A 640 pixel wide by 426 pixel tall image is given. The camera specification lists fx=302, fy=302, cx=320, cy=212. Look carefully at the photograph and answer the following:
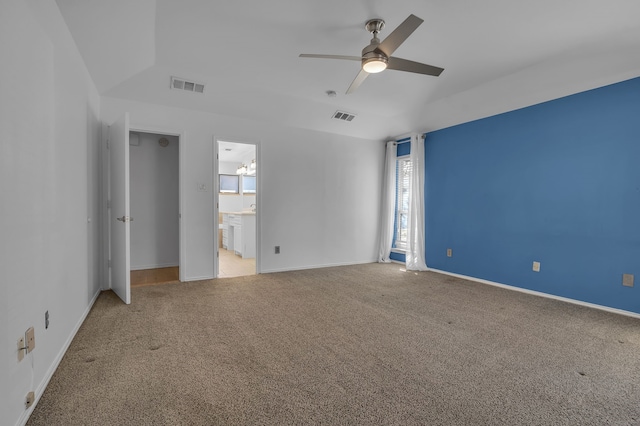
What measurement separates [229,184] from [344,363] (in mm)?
6928

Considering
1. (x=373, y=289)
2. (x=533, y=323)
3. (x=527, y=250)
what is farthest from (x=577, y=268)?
Answer: (x=373, y=289)

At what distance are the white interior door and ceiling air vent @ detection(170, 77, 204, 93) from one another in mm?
792

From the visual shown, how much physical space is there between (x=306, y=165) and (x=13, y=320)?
420 centimetres

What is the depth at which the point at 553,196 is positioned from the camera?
3729mm

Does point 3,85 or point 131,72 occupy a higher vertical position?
point 131,72

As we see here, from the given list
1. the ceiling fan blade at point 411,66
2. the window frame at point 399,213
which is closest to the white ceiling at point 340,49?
the ceiling fan blade at point 411,66

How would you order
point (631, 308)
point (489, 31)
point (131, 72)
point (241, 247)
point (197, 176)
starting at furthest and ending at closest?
point (241, 247) → point (197, 176) → point (131, 72) → point (631, 308) → point (489, 31)

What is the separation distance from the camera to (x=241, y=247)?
619 cm

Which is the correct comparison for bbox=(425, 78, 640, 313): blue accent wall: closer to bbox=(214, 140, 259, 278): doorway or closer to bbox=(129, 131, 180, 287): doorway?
bbox=(214, 140, 259, 278): doorway

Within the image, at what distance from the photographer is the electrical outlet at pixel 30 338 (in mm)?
1548

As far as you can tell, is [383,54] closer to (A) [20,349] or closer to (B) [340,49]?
(B) [340,49]

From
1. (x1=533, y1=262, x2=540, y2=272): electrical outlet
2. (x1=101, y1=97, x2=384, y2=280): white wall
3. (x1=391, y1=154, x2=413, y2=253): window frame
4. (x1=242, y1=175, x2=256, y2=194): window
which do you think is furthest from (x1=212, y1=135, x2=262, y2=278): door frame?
(x1=533, y1=262, x2=540, y2=272): electrical outlet

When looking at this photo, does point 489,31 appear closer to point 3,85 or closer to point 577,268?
point 577,268

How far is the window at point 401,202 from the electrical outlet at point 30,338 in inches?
206
